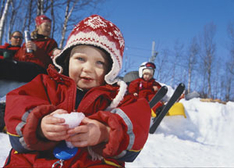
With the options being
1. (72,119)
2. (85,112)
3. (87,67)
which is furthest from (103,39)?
(72,119)

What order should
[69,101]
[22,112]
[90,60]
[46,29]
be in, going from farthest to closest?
[46,29]
[90,60]
[69,101]
[22,112]

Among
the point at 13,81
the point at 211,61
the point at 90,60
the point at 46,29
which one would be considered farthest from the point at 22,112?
the point at 211,61

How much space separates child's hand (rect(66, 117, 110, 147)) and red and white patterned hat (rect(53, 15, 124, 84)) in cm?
44

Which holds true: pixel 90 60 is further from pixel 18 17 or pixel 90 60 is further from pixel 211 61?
pixel 211 61

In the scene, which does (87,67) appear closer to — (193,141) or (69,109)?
(69,109)

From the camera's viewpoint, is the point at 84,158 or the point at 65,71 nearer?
the point at 84,158

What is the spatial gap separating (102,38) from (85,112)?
506mm

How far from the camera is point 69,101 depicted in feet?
3.33

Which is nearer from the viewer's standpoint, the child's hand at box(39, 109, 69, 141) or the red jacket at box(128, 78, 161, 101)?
the child's hand at box(39, 109, 69, 141)

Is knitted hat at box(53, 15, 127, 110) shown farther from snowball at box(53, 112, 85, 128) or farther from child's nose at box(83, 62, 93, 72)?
snowball at box(53, 112, 85, 128)

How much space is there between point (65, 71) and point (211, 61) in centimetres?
2055

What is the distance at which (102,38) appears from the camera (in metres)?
1.20

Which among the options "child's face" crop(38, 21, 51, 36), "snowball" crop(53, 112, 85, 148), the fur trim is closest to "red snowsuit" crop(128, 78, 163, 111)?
"child's face" crop(38, 21, 51, 36)

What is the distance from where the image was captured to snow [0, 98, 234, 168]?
2152mm
